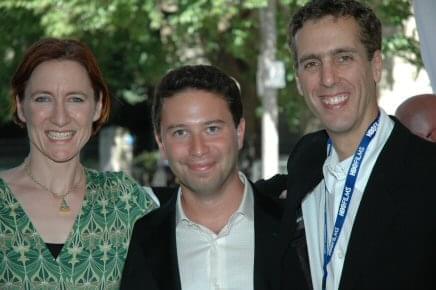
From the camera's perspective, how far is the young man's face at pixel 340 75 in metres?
3.41

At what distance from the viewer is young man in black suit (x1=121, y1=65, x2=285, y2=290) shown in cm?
351

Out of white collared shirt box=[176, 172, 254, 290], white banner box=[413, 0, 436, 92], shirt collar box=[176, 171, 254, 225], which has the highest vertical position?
white banner box=[413, 0, 436, 92]

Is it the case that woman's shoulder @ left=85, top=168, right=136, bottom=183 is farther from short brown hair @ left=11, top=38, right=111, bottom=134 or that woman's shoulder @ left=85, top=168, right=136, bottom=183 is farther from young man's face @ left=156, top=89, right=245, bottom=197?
young man's face @ left=156, top=89, right=245, bottom=197

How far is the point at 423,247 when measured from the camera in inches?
120

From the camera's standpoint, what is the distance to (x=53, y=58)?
385 centimetres

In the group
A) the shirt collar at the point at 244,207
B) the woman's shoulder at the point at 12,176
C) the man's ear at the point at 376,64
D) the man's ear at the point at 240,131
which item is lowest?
the shirt collar at the point at 244,207

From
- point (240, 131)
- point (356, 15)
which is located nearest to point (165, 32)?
point (240, 131)

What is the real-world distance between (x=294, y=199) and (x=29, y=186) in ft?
4.14

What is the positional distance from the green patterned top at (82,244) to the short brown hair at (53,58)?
1.44 feet

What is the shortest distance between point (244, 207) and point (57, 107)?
0.98 metres

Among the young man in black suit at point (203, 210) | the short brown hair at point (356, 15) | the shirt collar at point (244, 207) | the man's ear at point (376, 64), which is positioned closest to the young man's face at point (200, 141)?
the young man in black suit at point (203, 210)

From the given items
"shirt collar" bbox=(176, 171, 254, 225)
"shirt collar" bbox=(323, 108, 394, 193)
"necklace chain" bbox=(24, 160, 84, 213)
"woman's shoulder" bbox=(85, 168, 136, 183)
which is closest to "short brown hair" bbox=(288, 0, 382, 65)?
"shirt collar" bbox=(323, 108, 394, 193)

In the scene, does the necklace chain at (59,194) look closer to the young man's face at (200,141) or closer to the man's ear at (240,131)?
the young man's face at (200,141)

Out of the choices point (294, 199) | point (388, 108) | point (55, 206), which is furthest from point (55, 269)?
point (388, 108)
